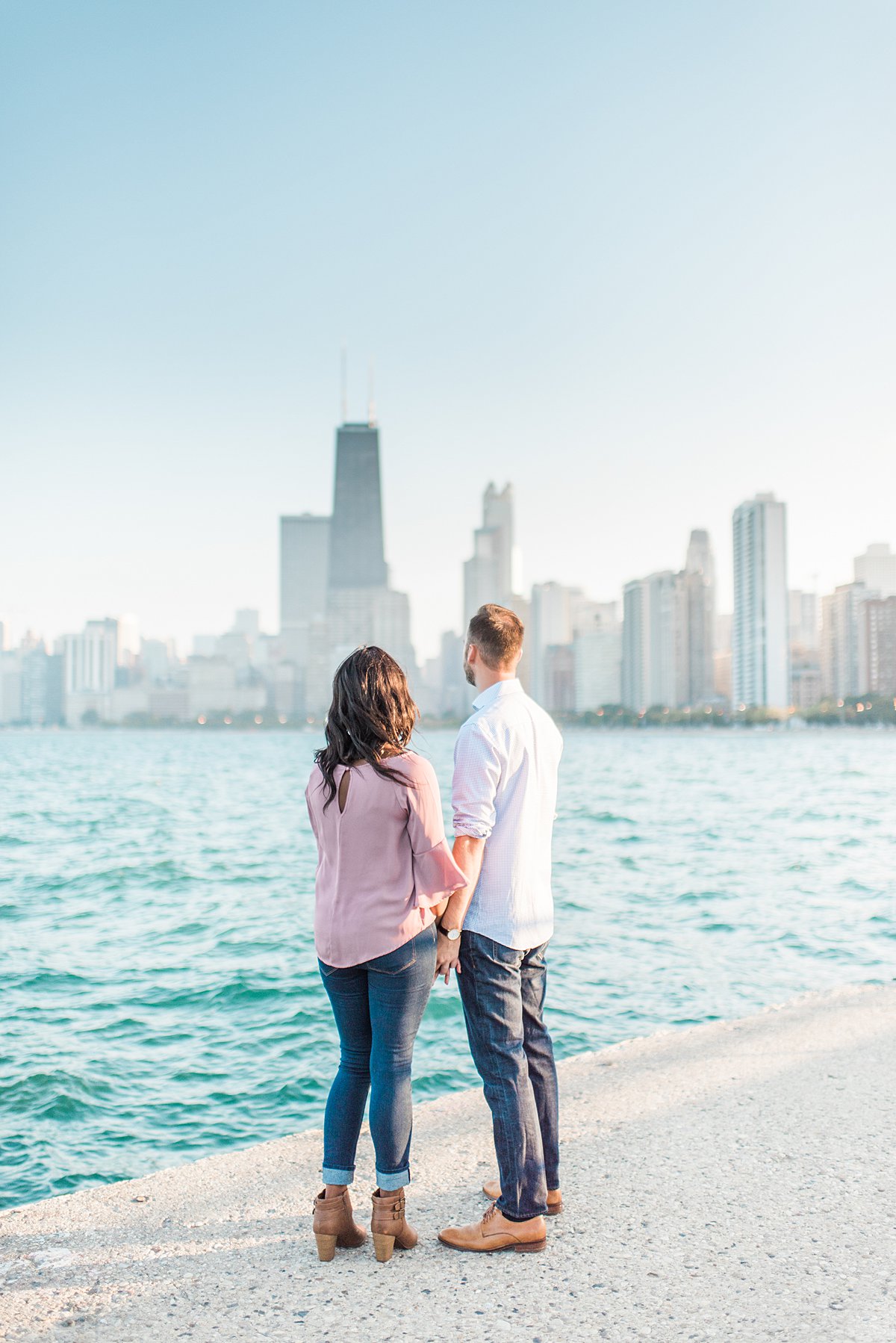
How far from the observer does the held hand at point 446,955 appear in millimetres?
2969

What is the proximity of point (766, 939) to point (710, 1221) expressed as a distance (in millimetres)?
8432

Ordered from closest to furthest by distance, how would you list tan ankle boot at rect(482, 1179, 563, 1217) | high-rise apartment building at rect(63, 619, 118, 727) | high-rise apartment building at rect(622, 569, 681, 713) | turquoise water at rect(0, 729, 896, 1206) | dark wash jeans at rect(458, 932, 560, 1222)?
dark wash jeans at rect(458, 932, 560, 1222) < tan ankle boot at rect(482, 1179, 563, 1217) < turquoise water at rect(0, 729, 896, 1206) < high-rise apartment building at rect(622, 569, 681, 713) < high-rise apartment building at rect(63, 619, 118, 727)

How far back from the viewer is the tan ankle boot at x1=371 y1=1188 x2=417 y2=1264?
2930 mm

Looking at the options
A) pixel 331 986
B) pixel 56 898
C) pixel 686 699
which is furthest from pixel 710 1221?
pixel 686 699

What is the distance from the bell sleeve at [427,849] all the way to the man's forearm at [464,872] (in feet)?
0.10

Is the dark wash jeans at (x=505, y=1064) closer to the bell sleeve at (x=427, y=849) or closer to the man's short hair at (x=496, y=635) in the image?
the bell sleeve at (x=427, y=849)

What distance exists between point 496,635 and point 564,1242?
1.95 m

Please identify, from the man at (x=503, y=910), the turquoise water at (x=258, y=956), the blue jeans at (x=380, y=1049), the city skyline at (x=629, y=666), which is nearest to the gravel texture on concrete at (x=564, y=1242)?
the man at (x=503, y=910)

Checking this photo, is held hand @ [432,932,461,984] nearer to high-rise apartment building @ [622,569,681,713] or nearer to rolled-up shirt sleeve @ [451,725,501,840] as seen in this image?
rolled-up shirt sleeve @ [451,725,501,840]

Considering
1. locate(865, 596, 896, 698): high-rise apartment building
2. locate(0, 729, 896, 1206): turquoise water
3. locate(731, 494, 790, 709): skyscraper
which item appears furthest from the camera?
locate(731, 494, 790, 709): skyscraper

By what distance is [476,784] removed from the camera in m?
2.96

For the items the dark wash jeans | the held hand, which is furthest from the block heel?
the held hand

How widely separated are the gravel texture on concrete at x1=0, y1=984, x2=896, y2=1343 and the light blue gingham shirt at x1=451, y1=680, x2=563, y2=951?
99 centimetres

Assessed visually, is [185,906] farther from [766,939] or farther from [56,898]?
[766,939]
